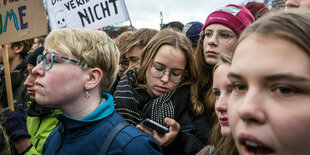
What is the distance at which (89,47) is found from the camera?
77.4 inches

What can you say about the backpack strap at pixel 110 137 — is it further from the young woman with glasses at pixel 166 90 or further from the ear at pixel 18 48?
the ear at pixel 18 48

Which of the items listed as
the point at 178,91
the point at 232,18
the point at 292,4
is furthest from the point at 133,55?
the point at 292,4

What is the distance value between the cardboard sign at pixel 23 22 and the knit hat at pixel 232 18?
206 centimetres

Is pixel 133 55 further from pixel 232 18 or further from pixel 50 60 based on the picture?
pixel 50 60

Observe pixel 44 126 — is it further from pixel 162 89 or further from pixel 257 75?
pixel 257 75

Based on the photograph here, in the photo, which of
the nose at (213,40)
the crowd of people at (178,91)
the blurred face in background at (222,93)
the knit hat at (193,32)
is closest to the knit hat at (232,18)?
the crowd of people at (178,91)

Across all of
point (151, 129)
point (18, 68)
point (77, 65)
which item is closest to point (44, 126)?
point (77, 65)

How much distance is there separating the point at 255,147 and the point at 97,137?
1162 mm

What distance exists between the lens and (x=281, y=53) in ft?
2.62

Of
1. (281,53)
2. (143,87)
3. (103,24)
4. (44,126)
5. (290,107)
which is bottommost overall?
(44,126)

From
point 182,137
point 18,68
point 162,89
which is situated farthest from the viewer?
point 18,68

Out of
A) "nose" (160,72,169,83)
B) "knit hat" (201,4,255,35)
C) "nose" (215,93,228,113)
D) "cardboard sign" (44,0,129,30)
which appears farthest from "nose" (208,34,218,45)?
"cardboard sign" (44,0,129,30)

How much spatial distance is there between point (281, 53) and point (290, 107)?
0.17 meters

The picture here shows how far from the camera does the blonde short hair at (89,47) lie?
6.21ft
